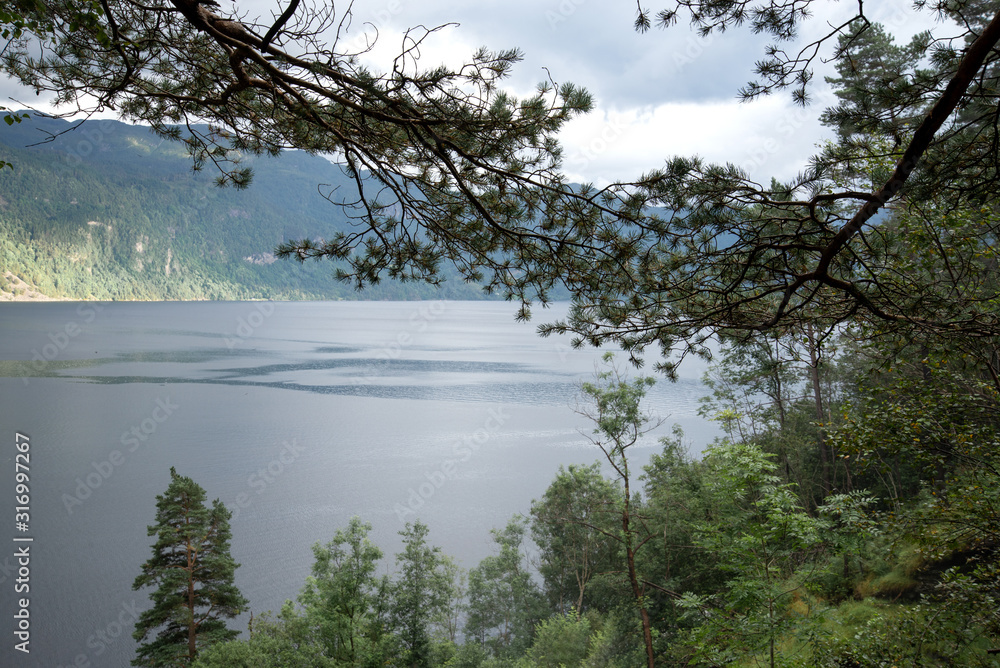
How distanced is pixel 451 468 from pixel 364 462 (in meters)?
4.42

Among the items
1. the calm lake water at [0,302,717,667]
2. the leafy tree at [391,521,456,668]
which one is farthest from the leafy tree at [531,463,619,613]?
the leafy tree at [391,521,456,668]

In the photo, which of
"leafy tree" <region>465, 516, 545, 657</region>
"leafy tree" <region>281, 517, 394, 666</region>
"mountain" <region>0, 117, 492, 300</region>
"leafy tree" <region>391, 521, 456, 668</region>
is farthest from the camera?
"mountain" <region>0, 117, 492, 300</region>

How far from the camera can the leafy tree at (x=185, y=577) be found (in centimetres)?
1278

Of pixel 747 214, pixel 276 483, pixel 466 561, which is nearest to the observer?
pixel 747 214

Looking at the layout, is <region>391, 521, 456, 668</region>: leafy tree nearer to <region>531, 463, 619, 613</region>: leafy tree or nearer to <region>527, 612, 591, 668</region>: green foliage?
<region>527, 612, 591, 668</region>: green foliage

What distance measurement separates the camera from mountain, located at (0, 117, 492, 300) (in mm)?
102250

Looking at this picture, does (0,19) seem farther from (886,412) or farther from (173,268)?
(173,268)

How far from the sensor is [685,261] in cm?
282

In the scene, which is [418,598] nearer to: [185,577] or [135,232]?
[185,577]

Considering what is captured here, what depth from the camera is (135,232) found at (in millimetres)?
120562

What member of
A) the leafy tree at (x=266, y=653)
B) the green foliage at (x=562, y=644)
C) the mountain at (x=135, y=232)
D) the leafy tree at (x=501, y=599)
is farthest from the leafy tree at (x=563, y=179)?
the mountain at (x=135, y=232)

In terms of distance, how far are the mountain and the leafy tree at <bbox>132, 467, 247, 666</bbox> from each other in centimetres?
7950

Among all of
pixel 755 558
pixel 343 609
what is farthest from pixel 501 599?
pixel 755 558

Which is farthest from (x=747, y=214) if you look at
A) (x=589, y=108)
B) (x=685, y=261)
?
(x=589, y=108)
